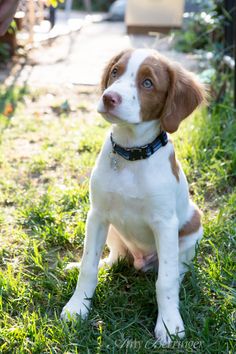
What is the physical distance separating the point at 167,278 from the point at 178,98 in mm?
830

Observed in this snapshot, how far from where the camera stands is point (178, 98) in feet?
8.09

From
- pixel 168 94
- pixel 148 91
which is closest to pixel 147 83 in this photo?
pixel 148 91

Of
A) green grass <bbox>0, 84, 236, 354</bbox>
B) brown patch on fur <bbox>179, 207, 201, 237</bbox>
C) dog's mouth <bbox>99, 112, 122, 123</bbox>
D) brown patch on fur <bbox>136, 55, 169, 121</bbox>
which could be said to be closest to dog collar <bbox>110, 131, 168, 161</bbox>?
brown patch on fur <bbox>136, 55, 169, 121</bbox>

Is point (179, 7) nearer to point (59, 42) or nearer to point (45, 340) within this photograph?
point (59, 42)

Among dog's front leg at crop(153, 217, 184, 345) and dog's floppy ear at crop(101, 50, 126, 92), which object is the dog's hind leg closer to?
dog's front leg at crop(153, 217, 184, 345)

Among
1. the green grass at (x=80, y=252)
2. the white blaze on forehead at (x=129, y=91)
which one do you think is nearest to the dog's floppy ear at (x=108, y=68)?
the white blaze on forehead at (x=129, y=91)

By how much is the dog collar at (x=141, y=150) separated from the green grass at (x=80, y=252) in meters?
0.71

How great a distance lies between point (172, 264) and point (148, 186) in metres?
0.38

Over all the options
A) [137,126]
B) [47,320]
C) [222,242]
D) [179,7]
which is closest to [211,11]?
[222,242]

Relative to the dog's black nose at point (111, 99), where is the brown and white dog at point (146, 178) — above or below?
below

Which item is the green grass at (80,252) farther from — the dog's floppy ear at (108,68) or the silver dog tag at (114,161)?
the dog's floppy ear at (108,68)

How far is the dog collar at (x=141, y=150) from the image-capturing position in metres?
2.51

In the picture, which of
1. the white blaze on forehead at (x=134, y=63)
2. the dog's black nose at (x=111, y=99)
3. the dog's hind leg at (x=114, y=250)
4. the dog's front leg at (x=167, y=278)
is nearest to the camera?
the dog's black nose at (x=111, y=99)

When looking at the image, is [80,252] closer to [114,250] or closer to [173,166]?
[114,250]
